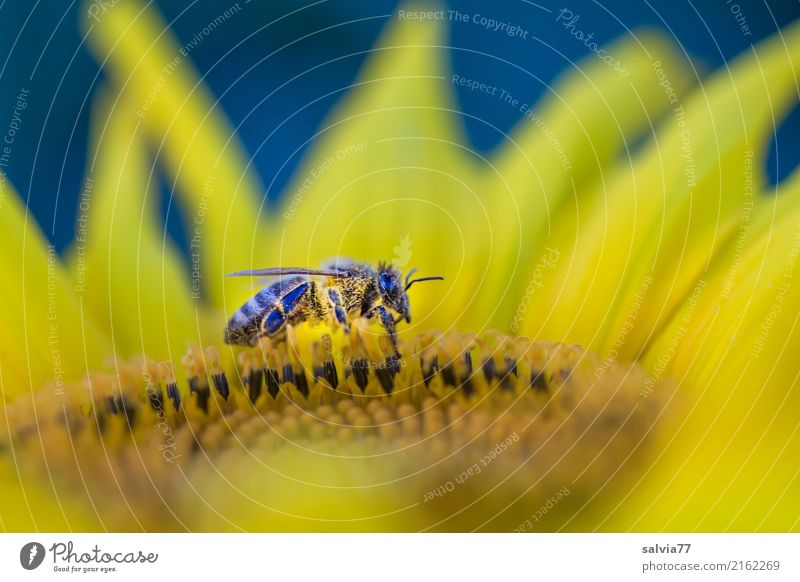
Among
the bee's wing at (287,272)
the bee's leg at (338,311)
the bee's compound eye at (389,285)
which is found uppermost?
the bee's wing at (287,272)

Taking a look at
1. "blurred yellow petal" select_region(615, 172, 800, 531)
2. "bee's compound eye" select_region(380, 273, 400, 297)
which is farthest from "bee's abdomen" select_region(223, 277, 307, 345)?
"blurred yellow petal" select_region(615, 172, 800, 531)

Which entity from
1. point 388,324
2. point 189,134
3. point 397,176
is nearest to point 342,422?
point 388,324

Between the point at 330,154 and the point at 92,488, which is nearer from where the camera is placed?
the point at 92,488

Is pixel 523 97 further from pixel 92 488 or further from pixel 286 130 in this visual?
pixel 92 488

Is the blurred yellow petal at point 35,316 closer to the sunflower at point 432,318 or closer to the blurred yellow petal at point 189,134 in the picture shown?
the sunflower at point 432,318
